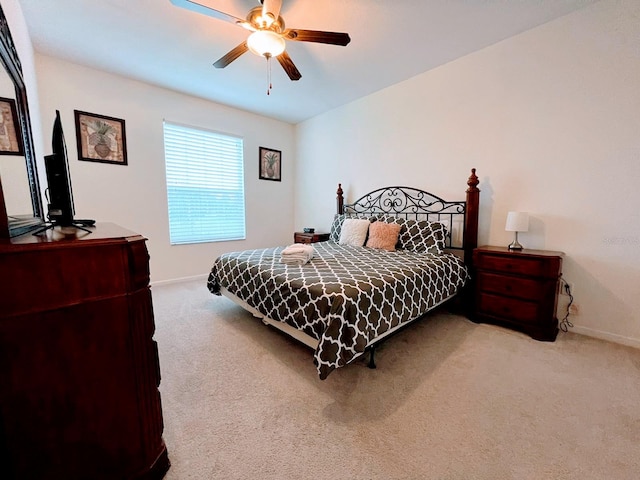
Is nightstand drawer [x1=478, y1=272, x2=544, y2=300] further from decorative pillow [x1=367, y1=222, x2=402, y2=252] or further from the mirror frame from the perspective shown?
the mirror frame

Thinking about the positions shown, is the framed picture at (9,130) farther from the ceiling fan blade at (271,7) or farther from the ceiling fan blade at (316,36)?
the ceiling fan blade at (316,36)

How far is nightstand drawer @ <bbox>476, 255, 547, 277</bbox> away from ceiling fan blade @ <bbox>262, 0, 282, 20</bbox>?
2.73 metres

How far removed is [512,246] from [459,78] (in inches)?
76.8

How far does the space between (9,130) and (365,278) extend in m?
2.05

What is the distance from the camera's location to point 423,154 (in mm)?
3268

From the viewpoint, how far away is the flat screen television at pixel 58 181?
1.31 metres

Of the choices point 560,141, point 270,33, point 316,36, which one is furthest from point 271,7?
point 560,141

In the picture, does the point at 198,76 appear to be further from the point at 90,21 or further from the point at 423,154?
the point at 423,154

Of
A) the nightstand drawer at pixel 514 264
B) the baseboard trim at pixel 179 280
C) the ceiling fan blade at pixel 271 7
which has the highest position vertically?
the ceiling fan blade at pixel 271 7

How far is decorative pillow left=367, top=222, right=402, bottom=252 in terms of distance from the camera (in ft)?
9.88

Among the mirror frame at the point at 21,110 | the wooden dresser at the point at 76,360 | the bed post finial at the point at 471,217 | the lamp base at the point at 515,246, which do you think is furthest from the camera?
the bed post finial at the point at 471,217

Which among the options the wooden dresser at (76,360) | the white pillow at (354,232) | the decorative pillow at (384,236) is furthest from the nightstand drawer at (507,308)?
the wooden dresser at (76,360)

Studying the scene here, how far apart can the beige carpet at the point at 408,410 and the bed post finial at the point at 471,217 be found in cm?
92

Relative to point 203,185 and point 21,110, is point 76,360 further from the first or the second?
point 203,185
